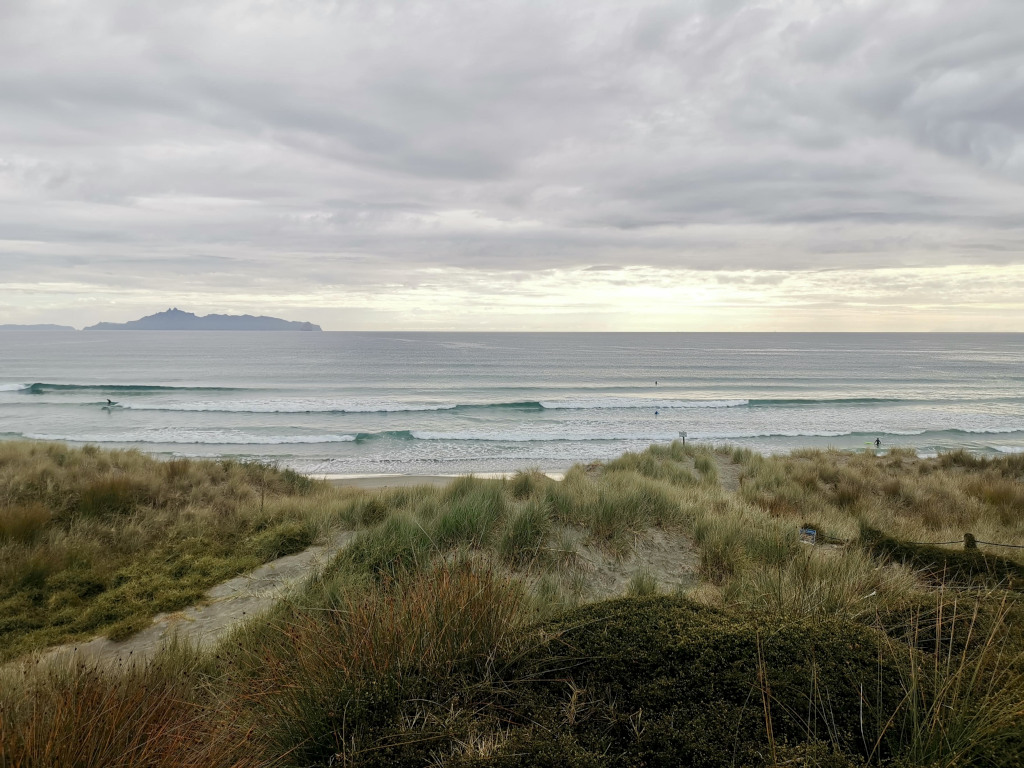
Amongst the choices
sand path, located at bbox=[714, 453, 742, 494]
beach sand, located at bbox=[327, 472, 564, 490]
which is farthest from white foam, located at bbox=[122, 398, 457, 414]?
sand path, located at bbox=[714, 453, 742, 494]

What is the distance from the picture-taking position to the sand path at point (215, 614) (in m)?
4.69

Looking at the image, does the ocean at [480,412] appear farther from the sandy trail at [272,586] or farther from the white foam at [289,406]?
the sandy trail at [272,586]

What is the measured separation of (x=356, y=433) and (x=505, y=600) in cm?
2450

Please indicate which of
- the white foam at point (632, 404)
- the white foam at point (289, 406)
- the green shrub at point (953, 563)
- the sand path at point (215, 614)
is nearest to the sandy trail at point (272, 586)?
the sand path at point (215, 614)

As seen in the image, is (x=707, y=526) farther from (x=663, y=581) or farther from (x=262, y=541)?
(x=262, y=541)

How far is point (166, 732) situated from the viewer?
2.46 metres

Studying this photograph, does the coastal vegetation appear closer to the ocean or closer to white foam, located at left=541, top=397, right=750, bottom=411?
the ocean

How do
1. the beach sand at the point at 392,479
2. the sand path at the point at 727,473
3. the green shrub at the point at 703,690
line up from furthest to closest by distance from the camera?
1. the beach sand at the point at 392,479
2. the sand path at the point at 727,473
3. the green shrub at the point at 703,690

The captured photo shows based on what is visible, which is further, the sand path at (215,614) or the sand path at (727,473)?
the sand path at (727,473)

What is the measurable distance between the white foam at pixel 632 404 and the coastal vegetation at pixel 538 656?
2838 cm

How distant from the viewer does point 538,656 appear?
3072mm

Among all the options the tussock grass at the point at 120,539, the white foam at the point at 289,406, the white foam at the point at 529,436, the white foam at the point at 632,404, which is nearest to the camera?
the tussock grass at the point at 120,539

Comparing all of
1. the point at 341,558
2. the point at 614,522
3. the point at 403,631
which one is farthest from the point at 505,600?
the point at 614,522

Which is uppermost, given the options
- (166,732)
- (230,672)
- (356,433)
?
(166,732)
